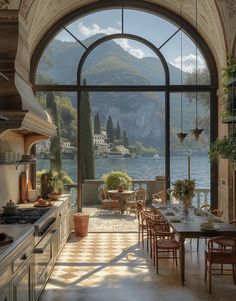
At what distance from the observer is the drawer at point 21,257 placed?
2.99 meters

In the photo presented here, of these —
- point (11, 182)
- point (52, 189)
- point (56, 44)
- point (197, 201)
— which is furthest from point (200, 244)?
point (56, 44)

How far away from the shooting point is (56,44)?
802cm

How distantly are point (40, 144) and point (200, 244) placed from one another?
13.2ft

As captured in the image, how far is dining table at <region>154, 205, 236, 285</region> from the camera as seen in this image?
4723mm

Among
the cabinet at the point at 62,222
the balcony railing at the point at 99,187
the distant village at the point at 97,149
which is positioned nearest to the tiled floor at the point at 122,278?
the cabinet at the point at 62,222

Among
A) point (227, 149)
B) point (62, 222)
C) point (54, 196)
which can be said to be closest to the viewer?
point (227, 149)

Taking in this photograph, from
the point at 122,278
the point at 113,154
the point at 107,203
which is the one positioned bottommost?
the point at 122,278

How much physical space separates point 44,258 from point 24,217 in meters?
0.56

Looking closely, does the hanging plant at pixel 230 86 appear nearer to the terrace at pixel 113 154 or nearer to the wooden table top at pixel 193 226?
the terrace at pixel 113 154

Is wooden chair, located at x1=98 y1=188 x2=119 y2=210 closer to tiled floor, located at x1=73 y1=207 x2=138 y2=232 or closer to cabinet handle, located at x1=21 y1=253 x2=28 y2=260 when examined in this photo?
tiled floor, located at x1=73 y1=207 x2=138 y2=232

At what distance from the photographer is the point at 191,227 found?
→ 5.00 meters

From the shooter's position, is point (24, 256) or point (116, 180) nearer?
point (24, 256)

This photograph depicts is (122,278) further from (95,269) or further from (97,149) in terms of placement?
(97,149)

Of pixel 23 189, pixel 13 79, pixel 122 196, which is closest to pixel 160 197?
pixel 122 196
